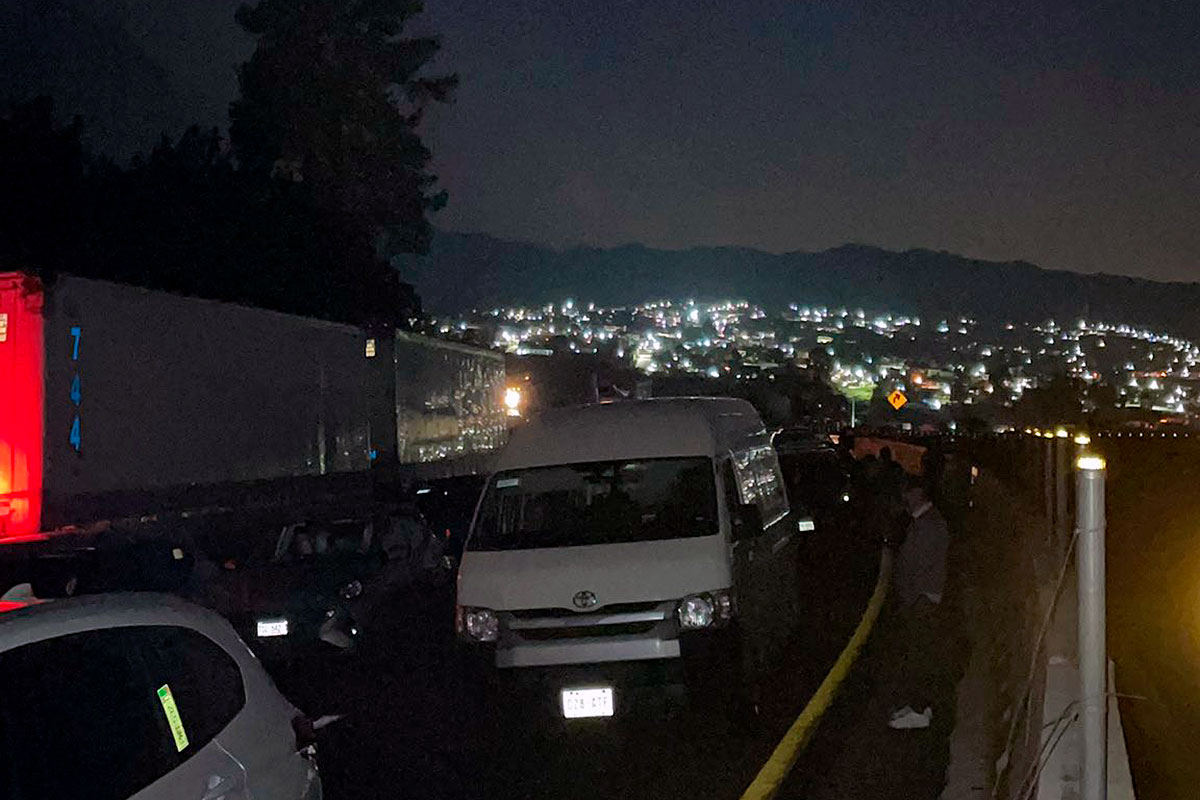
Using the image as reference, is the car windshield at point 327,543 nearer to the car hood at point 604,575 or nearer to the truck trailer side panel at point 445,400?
the car hood at point 604,575

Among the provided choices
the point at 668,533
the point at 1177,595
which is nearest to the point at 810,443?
the point at 1177,595

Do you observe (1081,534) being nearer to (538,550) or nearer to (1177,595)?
(538,550)

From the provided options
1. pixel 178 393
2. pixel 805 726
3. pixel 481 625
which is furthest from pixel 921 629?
pixel 178 393

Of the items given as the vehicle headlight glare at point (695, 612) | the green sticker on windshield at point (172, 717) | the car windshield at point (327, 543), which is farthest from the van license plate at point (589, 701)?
the car windshield at point (327, 543)

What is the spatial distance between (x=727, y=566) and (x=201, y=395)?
423 inches

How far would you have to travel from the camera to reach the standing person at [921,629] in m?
10.8

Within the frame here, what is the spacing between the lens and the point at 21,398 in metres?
15.3

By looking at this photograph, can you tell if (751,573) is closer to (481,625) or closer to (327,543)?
(481,625)

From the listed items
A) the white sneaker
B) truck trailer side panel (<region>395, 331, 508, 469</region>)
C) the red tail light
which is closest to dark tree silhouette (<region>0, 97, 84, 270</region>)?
truck trailer side panel (<region>395, 331, 508, 469</region>)

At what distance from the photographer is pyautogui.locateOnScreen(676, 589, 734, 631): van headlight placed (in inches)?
406

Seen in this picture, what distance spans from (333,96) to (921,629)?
4704 cm

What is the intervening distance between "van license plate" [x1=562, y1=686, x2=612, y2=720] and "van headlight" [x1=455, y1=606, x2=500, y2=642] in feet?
2.32

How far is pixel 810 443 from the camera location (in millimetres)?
32312

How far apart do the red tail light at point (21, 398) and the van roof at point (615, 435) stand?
5.80m
